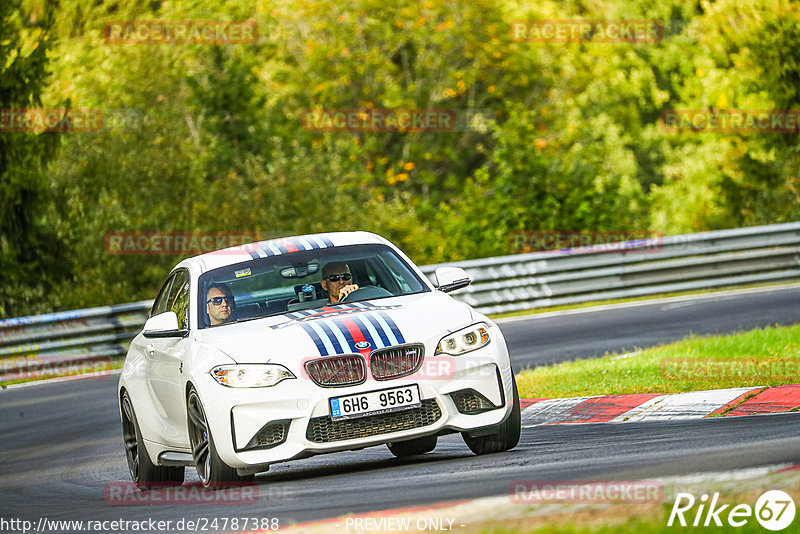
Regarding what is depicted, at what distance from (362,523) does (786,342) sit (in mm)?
7714

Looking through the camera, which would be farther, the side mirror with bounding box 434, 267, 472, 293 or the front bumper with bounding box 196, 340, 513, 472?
the side mirror with bounding box 434, 267, 472, 293

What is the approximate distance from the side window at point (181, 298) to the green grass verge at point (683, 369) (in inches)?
145

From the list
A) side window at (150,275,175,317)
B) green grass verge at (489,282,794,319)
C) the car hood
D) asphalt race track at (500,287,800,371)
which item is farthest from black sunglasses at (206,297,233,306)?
green grass verge at (489,282,794,319)

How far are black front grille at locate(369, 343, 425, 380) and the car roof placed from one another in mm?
1667

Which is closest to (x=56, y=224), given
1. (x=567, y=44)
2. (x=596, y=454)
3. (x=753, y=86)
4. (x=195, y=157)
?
(x=195, y=157)

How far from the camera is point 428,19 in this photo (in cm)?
4547

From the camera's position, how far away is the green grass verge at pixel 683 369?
10977 mm

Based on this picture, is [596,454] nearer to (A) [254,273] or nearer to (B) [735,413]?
(B) [735,413]

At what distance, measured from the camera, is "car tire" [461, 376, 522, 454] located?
8.62 metres

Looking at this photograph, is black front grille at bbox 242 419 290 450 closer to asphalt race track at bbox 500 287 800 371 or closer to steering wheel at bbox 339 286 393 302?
steering wheel at bbox 339 286 393 302

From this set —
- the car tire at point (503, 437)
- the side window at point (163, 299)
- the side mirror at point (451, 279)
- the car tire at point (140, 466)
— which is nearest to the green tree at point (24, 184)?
the side window at point (163, 299)

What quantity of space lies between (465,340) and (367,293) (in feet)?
3.83

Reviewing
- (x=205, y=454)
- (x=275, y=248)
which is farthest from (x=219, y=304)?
(x=205, y=454)

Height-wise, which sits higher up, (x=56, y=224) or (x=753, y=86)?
(x=753, y=86)
